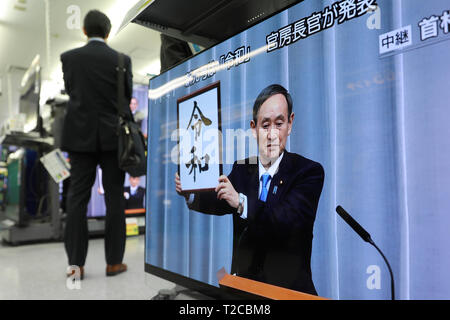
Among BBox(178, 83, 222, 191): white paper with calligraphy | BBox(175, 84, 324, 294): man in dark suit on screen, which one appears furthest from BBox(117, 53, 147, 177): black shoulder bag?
BBox(175, 84, 324, 294): man in dark suit on screen

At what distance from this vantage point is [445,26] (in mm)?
417

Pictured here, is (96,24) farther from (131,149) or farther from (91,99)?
(131,149)

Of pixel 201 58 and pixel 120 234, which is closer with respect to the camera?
pixel 201 58

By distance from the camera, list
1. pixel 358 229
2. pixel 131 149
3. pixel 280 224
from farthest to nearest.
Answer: pixel 131 149, pixel 280 224, pixel 358 229

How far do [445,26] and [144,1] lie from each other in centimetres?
69

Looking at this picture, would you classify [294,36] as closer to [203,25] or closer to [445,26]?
[445,26]

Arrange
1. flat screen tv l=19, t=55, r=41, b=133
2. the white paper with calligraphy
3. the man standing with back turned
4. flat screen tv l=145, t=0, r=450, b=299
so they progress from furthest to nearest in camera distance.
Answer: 1. flat screen tv l=19, t=55, r=41, b=133
2. the man standing with back turned
3. the white paper with calligraphy
4. flat screen tv l=145, t=0, r=450, b=299

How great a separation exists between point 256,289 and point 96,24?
1598mm

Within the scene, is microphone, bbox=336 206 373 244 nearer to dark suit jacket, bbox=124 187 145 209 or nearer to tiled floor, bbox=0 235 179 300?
tiled floor, bbox=0 235 179 300

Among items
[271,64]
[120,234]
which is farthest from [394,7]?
[120,234]

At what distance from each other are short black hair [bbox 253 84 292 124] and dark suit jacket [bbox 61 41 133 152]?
3.60ft

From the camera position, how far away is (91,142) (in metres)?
1.55

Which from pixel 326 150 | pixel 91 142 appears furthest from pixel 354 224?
pixel 91 142

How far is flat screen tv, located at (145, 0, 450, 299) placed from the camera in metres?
0.43
